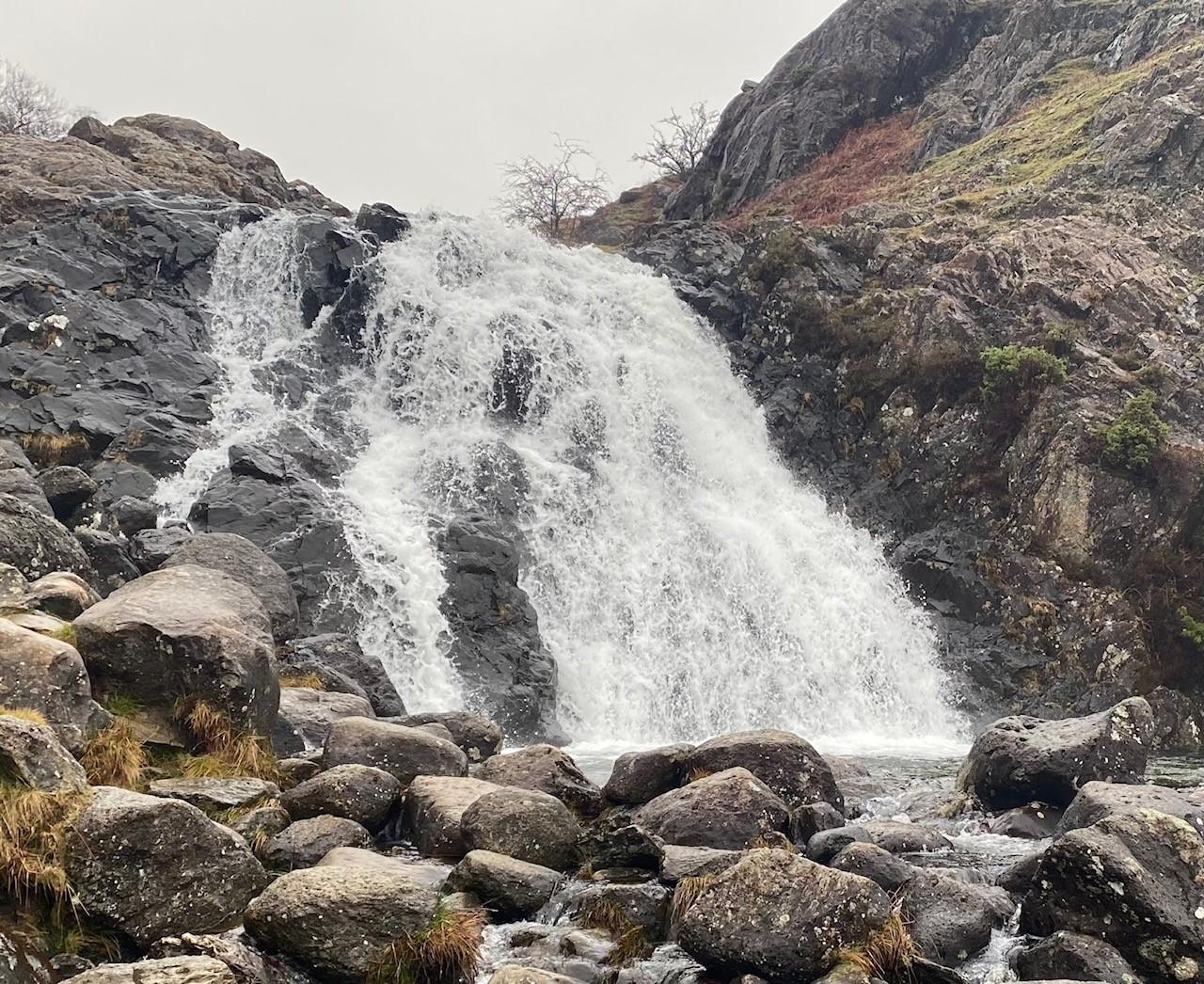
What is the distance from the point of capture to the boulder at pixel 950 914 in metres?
7.68

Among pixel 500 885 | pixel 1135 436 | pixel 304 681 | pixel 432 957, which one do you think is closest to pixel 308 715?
pixel 304 681

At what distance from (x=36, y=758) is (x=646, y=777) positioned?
7.27m

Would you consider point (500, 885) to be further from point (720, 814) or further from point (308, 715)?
point (308, 715)

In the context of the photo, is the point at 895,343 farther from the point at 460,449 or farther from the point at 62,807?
the point at 62,807

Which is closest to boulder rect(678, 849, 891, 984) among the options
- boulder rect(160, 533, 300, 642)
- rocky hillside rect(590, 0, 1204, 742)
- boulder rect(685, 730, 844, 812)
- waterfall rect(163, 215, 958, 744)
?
boulder rect(685, 730, 844, 812)

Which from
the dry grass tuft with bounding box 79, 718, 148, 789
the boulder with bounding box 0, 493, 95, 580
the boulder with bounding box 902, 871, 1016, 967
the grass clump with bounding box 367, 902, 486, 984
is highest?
the boulder with bounding box 0, 493, 95, 580

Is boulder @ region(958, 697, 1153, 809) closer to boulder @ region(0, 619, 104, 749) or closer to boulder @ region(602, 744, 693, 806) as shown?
boulder @ region(602, 744, 693, 806)

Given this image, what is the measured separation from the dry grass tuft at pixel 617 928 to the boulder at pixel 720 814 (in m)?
1.95

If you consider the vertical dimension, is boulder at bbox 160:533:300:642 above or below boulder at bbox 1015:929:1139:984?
above

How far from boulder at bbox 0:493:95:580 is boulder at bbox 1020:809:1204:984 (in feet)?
42.4

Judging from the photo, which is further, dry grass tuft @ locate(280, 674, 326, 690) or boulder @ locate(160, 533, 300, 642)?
dry grass tuft @ locate(280, 674, 326, 690)

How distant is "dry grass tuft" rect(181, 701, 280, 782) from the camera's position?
30.4 feet

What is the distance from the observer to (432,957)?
6758 mm

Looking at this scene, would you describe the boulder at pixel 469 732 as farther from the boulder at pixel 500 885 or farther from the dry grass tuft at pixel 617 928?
the dry grass tuft at pixel 617 928
